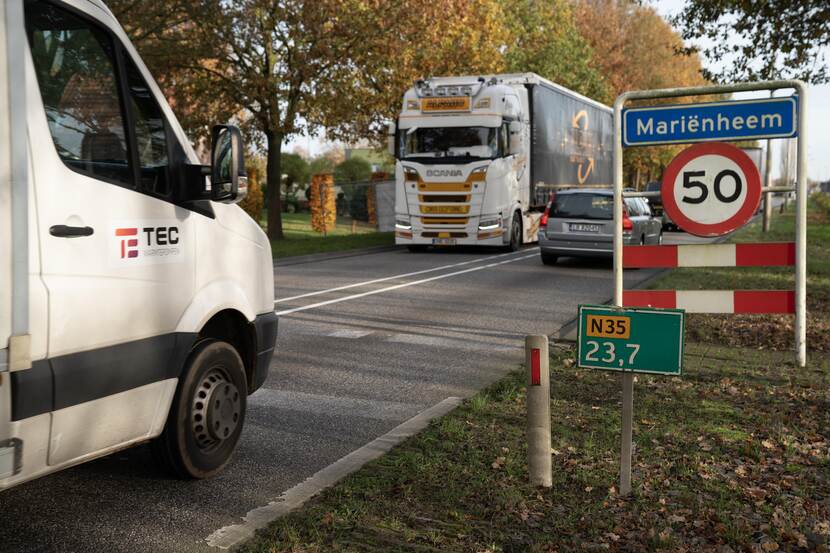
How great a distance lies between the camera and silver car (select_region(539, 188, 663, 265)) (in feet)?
58.9

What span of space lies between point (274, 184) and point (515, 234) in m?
8.33

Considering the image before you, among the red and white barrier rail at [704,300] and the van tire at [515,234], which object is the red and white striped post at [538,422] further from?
the van tire at [515,234]

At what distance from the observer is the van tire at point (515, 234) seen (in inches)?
912

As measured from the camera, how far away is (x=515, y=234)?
23516mm

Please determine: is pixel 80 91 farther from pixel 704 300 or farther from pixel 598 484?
pixel 704 300

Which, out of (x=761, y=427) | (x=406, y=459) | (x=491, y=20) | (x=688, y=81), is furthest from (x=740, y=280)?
(x=688, y=81)

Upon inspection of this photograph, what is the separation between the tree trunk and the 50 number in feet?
73.7

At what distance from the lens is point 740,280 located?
15.1m

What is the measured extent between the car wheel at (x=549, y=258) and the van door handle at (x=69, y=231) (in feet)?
51.1

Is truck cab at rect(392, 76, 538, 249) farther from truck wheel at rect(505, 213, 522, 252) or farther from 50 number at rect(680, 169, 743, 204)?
50 number at rect(680, 169, 743, 204)

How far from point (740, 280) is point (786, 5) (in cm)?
514

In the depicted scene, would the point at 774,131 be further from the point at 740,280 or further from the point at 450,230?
the point at 450,230

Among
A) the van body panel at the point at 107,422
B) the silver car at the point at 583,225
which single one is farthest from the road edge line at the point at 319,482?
the silver car at the point at 583,225

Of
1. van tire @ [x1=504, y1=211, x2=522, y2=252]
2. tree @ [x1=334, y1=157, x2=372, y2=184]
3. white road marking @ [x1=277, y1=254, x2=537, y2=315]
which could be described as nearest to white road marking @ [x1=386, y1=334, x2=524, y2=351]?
white road marking @ [x1=277, y1=254, x2=537, y2=315]
